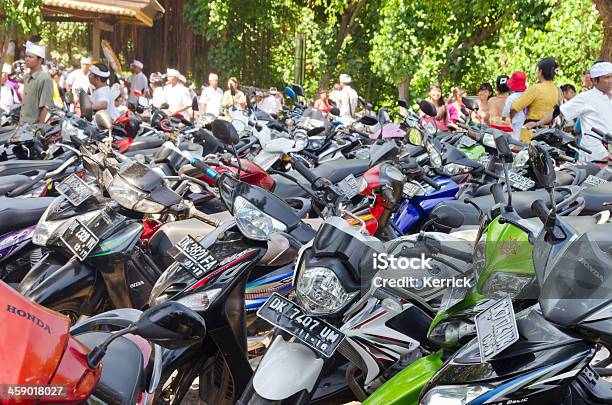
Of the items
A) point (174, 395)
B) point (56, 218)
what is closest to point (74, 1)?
point (56, 218)

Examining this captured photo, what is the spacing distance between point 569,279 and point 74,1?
18367mm

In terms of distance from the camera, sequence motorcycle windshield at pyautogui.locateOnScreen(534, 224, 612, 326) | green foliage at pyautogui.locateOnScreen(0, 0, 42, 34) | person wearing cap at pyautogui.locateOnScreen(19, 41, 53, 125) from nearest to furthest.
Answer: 1. motorcycle windshield at pyautogui.locateOnScreen(534, 224, 612, 326)
2. person wearing cap at pyautogui.locateOnScreen(19, 41, 53, 125)
3. green foliage at pyautogui.locateOnScreen(0, 0, 42, 34)

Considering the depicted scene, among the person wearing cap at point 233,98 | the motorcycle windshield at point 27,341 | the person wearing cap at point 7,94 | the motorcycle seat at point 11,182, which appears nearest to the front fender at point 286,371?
the motorcycle windshield at point 27,341

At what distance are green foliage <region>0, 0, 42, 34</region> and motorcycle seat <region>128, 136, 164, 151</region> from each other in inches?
124

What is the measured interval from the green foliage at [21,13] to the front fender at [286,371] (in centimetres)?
925

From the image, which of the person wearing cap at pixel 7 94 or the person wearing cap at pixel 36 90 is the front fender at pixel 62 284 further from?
the person wearing cap at pixel 7 94

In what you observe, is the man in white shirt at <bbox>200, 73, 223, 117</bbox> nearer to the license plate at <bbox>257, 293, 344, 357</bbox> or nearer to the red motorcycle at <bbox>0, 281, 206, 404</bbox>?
the license plate at <bbox>257, 293, 344, 357</bbox>

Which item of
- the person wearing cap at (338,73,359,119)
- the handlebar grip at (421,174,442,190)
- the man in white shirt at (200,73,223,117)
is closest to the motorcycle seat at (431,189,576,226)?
the handlebar grip at (421,174,442,190)

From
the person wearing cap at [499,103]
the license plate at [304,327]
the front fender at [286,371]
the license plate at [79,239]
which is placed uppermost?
the license plate at [304,327]

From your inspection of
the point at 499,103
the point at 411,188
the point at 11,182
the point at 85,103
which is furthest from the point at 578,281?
the point at 499,103

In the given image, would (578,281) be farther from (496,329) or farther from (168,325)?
(168,325)

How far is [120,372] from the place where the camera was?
2.43 m

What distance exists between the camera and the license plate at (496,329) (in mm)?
2246

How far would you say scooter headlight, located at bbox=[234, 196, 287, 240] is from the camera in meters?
3.57
